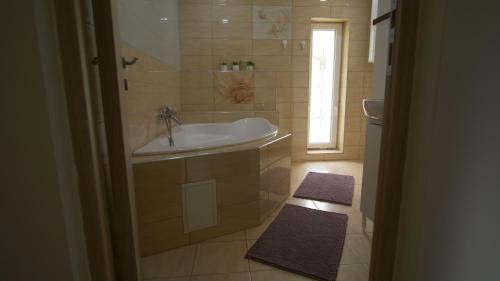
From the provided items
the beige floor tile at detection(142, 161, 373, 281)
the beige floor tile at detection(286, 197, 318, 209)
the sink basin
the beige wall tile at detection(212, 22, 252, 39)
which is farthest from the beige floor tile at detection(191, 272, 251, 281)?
the beige wall tile at detection(212, 22, 252, 39)

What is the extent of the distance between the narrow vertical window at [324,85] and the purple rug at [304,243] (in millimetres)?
2067

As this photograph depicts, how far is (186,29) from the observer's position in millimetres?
3420

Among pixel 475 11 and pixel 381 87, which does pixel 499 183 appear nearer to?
pixel 475 11

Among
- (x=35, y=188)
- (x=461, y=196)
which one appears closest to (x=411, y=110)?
(x=461, y=196)

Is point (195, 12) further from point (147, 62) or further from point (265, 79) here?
point (147, 62)

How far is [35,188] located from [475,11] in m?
1.36

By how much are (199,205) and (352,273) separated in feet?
3.44

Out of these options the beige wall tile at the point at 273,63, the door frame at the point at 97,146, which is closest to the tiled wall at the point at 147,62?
the door frame at the point at 97,146

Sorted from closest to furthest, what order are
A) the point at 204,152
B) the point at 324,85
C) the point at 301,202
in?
the point at 204,152 → the point at 301,202 → the point at 324,85

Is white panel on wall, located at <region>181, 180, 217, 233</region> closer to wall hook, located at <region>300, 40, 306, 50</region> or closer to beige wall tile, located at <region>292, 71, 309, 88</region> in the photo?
beige wall tile, located at <region>292, 71, 309, 88</region>

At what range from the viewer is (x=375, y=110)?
1552mm

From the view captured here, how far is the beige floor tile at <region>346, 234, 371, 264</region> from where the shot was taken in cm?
163

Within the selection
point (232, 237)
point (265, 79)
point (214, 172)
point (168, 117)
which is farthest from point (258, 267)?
point (265, 79)

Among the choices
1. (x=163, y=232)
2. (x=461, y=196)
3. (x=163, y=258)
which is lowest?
(x=163, y=258)
